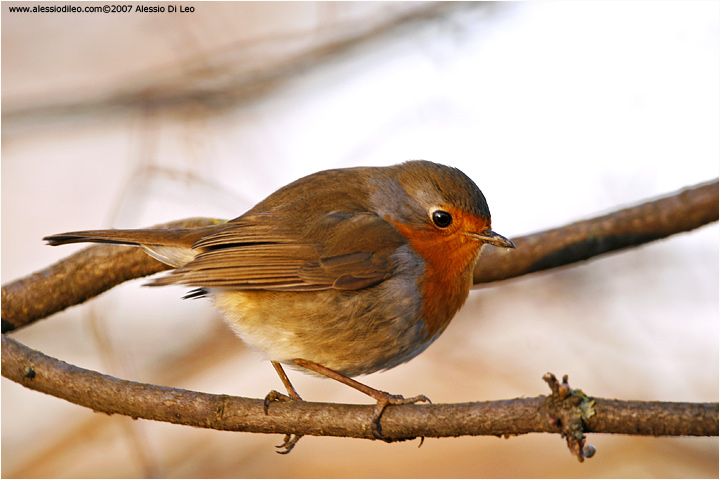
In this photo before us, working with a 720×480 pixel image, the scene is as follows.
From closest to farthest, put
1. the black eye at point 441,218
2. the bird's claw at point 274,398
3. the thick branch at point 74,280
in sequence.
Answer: the bird's claw at point 274,398 → the black eye at point 441,218 → the thick branch at point 74,280

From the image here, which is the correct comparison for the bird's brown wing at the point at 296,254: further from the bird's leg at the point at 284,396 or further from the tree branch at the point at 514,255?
the tree branch at the point at 514,255

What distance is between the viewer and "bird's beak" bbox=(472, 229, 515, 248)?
2.89 m

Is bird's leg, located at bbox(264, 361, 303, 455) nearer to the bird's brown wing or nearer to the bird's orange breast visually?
the bird's brown wing

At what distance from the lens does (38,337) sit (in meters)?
4.66

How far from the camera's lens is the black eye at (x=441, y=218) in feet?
9.89

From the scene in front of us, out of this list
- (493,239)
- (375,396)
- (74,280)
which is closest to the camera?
(375,396)

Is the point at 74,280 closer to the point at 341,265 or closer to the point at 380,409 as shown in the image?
the point at 341,265

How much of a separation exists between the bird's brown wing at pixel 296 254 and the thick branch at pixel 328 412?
0.55 metres

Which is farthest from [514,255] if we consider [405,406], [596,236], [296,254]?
[405,406]

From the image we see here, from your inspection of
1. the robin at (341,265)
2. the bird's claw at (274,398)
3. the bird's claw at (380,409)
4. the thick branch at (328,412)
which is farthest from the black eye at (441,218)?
the bird's claw at (274,398)

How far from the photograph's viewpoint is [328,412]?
247 cm

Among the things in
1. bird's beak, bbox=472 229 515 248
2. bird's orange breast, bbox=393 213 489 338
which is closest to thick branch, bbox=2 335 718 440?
bird's orange breast, bbox=393 213 489 338

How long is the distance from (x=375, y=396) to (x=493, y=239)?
2.99 ft

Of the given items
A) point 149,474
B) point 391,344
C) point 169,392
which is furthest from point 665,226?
A: point 149,474
